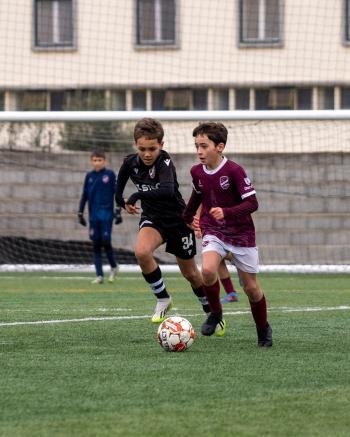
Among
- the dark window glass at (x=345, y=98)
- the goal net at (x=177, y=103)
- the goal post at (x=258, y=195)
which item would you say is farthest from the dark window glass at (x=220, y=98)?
the goal post at (x=258, y=195)

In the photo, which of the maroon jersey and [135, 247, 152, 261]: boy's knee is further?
[135, 247, 152, 261]: boy's knee

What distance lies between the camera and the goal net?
20547 mm

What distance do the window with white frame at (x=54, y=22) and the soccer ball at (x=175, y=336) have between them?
22781 mm

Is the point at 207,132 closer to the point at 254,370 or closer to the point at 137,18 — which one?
the point at 254,370

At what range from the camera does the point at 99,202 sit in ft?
55.8

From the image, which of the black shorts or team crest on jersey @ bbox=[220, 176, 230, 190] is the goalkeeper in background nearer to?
the black shorts

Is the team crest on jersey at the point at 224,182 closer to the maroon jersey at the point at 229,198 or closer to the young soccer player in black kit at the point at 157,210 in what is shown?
the maroon jersey at the point at 229,198

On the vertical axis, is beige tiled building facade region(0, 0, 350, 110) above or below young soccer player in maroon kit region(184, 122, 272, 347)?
above

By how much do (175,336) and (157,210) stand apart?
219cm

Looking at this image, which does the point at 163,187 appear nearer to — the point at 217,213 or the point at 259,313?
the point at 259,313

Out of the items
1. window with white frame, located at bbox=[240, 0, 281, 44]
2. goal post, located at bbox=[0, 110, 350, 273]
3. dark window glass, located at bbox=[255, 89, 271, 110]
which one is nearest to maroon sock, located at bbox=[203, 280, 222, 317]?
goal post, located at bbox=[0, 110, 350, 273]

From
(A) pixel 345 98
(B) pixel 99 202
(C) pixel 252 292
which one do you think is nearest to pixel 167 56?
(A) pixel 345 98

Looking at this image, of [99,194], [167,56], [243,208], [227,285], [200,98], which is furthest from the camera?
[200,98]

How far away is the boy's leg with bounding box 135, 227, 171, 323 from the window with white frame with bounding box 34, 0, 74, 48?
2085 cm
